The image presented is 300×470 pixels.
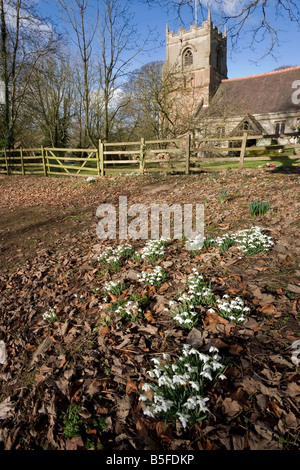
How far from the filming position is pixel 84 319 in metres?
3.26

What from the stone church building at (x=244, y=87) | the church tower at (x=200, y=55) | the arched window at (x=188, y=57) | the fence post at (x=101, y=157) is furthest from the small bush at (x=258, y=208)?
the arched window at (x=188, y=57)

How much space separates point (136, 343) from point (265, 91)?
124 feet

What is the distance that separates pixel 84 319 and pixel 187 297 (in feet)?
4.59

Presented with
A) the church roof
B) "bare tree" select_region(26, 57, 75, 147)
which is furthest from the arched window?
"bare tree" select_region(26, 57, 75, 147)

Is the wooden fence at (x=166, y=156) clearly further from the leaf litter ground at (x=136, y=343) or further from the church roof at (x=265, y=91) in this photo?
the church roof at (x=265, y=91)

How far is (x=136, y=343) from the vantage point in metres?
2.64

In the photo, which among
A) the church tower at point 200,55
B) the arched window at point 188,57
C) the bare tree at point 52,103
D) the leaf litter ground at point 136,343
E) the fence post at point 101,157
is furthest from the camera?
the arched window at point 188,57

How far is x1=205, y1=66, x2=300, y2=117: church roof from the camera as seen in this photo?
29.7 metres

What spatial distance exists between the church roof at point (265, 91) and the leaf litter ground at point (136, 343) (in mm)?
30117

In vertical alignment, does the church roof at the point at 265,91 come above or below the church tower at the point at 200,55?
below

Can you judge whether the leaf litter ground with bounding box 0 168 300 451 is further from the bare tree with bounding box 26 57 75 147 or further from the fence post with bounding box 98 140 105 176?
the bare tree with bounding box 26 57 75 147

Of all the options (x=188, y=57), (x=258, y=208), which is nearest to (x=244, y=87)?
(x=188, y=57)

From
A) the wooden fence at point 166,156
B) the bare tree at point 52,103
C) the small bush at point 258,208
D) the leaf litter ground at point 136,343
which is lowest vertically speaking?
the leaf litter ground at point 136,343

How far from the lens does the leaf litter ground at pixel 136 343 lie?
5.93 ft
